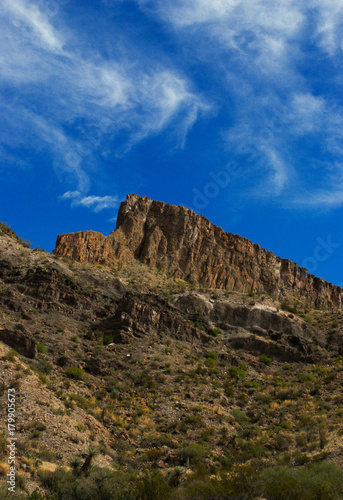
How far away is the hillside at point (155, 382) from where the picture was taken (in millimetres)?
19844

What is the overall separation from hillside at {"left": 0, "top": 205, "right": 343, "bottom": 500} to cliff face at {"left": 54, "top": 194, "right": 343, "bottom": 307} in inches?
25.6

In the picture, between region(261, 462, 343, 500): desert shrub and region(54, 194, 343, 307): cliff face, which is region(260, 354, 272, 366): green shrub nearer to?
region(54, 194, 343, 307): cliff face

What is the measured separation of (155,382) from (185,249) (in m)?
47.1

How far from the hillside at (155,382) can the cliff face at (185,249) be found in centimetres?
65

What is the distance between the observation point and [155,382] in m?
38.3

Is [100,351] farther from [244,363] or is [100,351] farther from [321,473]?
[321,473]

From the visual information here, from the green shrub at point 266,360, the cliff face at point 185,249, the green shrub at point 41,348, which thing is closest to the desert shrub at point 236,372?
the green shrub at point 266,360

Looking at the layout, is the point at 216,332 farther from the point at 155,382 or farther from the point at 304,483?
the point at 304,483

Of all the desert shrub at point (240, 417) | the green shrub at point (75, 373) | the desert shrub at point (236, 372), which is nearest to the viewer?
the green shrub at point (75, 373)

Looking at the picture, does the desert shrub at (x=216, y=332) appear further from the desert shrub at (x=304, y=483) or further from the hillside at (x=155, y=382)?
the desert shrub at (x=304, y=483)

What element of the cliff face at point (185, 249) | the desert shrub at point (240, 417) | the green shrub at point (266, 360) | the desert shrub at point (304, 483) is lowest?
the desert shrub at point (304, 483)

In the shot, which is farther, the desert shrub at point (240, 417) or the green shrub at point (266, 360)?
the green shrub at point (266, 360)

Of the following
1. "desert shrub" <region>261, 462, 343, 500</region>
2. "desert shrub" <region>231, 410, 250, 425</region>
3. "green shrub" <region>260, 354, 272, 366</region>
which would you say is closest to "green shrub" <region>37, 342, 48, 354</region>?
"desert shrub" <region>231, 410, 250, 425</region>

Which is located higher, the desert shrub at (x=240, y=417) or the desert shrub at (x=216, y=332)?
the desert shrub at (x=216, y=332)
